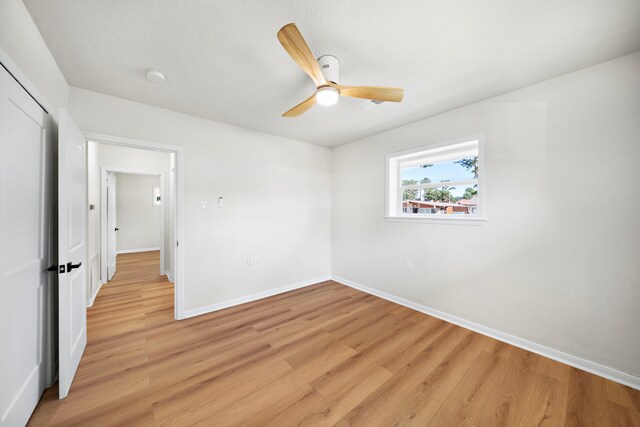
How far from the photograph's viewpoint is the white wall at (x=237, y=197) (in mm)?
2609

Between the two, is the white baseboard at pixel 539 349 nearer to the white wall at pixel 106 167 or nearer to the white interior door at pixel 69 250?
the white interior door at pixel 69 250

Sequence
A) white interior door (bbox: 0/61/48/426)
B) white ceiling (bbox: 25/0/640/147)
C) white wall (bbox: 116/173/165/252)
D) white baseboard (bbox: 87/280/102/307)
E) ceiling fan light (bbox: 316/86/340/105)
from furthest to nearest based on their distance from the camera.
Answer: white wall (bbox: 116/173/165/252) → white baseboard (bbox: 87/280/102/307) → ceiling fan light (bbox: 316/86/340/105) → white ceiling (bbox: 25/0/640/147) → white interior door (bbox: 0/61/48/426)

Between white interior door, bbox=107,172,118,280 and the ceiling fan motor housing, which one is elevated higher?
the ceiling fan motor housing

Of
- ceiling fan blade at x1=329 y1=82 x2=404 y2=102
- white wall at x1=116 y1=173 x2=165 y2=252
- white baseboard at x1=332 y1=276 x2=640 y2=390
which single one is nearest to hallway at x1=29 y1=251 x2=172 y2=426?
ceiling fan blade at x1=329 y1=82 x2=404 y2=102

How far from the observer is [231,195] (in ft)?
10.6

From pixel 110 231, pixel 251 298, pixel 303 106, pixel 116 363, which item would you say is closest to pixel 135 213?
pixel 110 231

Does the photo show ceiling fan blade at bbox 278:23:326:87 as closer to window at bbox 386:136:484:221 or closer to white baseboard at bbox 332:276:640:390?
window at bbox 386:136:484:221

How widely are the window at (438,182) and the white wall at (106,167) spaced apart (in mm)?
4135

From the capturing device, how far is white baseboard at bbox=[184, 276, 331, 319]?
291 centimetres

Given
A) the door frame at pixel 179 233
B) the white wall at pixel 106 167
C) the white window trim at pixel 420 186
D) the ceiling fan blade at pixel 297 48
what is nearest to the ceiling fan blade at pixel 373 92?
the ceiling fan blade at pixel 297 48

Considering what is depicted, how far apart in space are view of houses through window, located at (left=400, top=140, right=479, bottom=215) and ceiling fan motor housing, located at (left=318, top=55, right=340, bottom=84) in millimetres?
1804

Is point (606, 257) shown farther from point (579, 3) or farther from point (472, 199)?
point (579, 3)

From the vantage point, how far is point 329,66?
5.81ft

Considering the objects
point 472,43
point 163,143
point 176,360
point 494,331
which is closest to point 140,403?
point 176,360
